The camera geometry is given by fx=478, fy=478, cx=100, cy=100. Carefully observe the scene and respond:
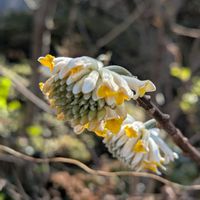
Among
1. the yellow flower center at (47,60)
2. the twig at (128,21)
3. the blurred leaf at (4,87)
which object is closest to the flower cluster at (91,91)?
the yellow flower center at (47,60)

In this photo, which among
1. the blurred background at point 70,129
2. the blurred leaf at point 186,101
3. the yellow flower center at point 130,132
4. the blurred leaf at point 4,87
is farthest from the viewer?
the blurred leaf at point 186,101

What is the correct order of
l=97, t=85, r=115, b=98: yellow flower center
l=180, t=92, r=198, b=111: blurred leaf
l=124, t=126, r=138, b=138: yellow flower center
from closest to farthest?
l=97, t=85, r=115, b=98: yellow flower center → l=124, t=126, r=138, b=138: yellow flower center → l=180, t=92, r=198, b=111: blurred leaf

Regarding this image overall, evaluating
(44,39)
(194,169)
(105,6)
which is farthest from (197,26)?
(44,39)

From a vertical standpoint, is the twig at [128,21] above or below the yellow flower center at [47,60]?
below

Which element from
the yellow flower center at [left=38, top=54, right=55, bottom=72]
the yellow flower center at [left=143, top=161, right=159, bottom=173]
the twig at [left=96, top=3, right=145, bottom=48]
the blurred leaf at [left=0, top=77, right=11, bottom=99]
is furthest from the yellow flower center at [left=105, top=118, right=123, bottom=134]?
the twig at [left=96, top=3, right=145, bottom=48]

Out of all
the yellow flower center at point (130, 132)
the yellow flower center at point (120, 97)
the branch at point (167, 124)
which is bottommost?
the yellow flower center at point (130, 132)

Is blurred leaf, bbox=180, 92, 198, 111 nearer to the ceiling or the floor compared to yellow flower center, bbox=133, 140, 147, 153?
nearer to the floor

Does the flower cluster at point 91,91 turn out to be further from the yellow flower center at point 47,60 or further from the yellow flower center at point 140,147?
the yellow flower center at point 140,147

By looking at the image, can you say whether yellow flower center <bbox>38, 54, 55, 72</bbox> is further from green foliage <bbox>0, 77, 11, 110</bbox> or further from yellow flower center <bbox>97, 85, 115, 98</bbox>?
green foliage <bbox>0, 77, 11, 110</bbox>
